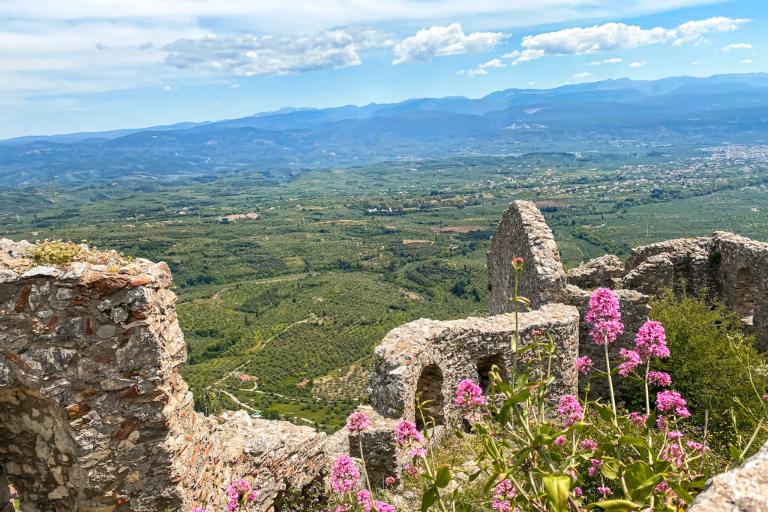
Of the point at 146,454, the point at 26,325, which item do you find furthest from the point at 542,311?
the point at 26,325

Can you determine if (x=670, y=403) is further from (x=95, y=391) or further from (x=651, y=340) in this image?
(x=95, y=391)

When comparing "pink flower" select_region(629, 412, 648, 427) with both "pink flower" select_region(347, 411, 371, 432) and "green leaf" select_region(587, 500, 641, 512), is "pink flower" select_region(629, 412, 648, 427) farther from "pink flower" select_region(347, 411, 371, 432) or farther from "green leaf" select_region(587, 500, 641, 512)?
"pink flower" select_region(347, 411, 371, 432)

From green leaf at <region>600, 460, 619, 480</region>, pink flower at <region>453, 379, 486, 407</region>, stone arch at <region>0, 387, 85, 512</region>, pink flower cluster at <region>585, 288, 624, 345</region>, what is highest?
pink flower cluster at <region>585, 288, 624, 345</region>

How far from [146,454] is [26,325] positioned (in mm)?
A: 1809

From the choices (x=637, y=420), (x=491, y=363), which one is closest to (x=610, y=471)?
(x=637, y=420)

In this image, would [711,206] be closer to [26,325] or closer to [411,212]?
[411,212]

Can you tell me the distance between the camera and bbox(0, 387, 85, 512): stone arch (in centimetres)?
593

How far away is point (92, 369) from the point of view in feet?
18.0

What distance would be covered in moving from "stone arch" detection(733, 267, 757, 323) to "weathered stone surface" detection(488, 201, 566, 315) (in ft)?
17.5

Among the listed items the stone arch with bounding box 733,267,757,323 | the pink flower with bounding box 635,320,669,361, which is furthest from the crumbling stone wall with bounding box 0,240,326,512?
the stone arch with bounding box 733,267,757,323

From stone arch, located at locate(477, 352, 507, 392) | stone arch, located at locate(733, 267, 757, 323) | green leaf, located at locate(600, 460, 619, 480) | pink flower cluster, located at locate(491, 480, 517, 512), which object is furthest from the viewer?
stone arch, located at locate(733, 267, 757, 323)

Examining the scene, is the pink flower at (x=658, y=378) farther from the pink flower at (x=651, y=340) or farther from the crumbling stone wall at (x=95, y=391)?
Answer: the crumbling stone wall at (x=95, y=391)

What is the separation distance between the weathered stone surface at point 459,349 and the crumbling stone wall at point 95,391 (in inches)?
153

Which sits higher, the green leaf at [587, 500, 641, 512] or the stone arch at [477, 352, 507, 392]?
the green leaf at [587, 500, 641, 512]
